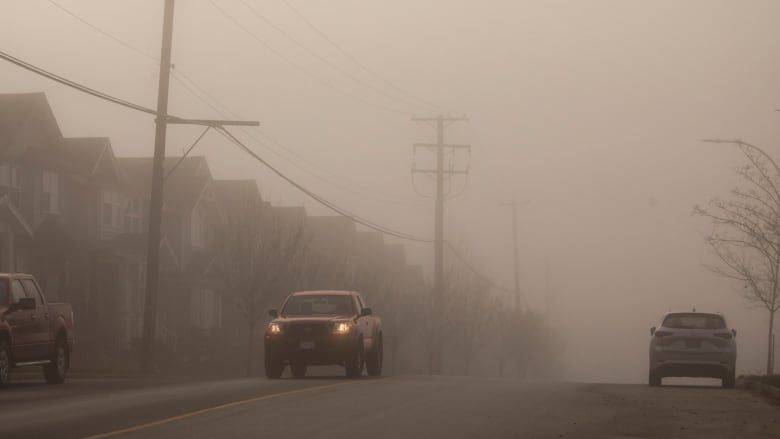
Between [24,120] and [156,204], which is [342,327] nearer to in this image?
[156,204]

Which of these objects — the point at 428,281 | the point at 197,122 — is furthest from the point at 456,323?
the point at 197,122

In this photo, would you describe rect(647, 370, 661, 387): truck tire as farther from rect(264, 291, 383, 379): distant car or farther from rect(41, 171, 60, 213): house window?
rect(41, 171, 60, 213): house window

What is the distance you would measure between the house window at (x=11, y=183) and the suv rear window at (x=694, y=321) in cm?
2599

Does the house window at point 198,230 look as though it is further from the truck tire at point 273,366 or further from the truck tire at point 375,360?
the truck tire at point 273,366

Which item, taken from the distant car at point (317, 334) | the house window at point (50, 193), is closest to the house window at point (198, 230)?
the house window at point (50, 193)

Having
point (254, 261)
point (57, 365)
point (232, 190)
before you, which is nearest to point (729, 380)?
point (57, 365)

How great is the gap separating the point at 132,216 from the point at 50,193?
9.08 meters

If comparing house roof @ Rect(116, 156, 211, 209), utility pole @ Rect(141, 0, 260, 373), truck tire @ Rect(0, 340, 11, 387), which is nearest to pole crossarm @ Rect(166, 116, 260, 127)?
utility pole @ Rect(141, 0, 260, 373)

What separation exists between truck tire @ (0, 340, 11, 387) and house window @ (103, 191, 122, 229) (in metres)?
33.3

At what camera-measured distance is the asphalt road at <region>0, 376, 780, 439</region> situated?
48.0 feet

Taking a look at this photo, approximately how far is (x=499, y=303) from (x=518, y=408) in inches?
3008

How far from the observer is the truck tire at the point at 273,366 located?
85.5ft

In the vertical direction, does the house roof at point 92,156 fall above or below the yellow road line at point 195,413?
above

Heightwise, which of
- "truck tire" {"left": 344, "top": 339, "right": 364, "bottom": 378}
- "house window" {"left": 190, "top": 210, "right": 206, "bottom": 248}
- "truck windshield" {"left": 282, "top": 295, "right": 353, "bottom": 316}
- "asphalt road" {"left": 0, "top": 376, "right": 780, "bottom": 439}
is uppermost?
"house window" {"left": 190, "top": 210, "right": 206, "bottom": 248}
